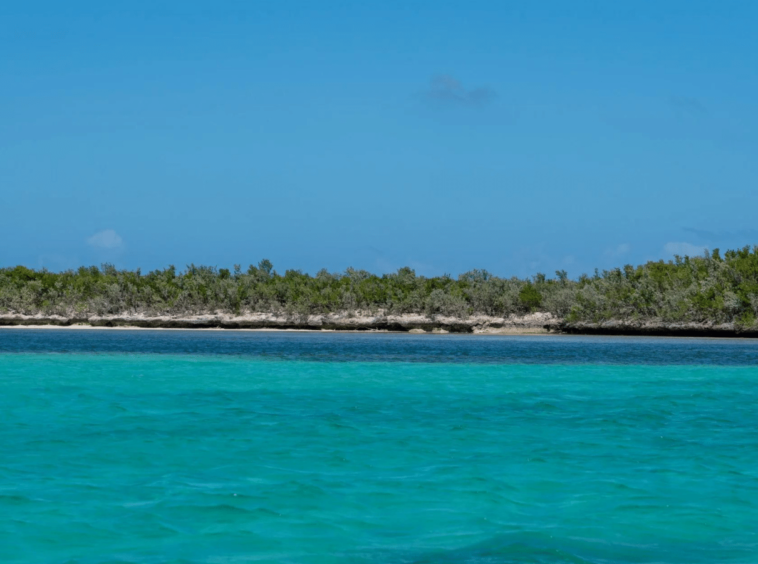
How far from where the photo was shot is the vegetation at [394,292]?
110 metres

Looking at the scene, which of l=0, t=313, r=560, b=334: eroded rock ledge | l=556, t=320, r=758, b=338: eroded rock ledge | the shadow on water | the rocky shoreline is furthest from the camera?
l=0, t=313, r=560, b=334: eroded rock ledge

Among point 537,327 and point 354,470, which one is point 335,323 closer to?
point 537,327

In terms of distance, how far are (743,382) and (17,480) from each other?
3271 cm

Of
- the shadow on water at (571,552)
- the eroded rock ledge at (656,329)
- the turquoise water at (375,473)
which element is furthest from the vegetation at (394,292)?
the shadow on water at (571,552)

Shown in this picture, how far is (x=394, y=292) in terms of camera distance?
436 feet

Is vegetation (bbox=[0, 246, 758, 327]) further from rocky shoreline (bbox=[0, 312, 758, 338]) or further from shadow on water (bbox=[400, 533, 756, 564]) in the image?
shadow on water (bbox=[400, 533, 756, 564])

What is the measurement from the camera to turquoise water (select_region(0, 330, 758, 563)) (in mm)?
Result: 12602

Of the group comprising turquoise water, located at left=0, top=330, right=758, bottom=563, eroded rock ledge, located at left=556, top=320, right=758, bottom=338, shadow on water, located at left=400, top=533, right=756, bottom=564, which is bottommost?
shadow on water, located at left=400, top=533, right=756, bottom=564

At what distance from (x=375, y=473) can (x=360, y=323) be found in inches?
4242

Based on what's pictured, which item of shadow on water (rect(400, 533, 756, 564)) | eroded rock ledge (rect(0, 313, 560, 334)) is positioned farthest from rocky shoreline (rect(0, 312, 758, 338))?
shadow on water (rect(400, 533, 756, 564))

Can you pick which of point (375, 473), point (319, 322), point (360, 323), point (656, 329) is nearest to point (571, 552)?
point (375, 473)

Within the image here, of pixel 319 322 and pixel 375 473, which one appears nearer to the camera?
pixel 375 473

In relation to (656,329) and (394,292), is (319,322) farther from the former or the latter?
(656,329)

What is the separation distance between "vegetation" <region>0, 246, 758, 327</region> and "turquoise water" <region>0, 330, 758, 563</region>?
7886cm
